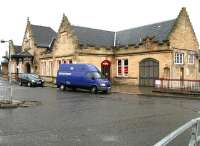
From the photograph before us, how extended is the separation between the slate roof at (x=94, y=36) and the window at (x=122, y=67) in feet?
10.6

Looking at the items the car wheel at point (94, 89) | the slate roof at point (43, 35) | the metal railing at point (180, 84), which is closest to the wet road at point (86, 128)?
the metal railing at point (180, 84)

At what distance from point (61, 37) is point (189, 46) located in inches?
687

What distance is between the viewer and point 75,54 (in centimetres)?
4384

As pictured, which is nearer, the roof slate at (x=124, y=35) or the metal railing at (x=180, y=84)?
the metal railing at (x=180, y=84)

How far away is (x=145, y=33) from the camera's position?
4397cm

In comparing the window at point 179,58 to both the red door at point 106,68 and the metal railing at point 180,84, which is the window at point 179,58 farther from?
the red door at point 106,68

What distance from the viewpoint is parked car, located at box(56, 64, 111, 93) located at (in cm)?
3147

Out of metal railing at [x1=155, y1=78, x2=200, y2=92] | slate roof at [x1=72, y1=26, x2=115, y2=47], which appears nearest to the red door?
slate roof at [x1=72, y1=26, x2=115, y2=47]

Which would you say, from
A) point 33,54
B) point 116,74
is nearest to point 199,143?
point 116,74

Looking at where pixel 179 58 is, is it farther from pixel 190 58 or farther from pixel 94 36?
pixel 94 36

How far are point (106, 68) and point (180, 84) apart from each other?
57.1 feet

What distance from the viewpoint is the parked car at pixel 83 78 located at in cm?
3147

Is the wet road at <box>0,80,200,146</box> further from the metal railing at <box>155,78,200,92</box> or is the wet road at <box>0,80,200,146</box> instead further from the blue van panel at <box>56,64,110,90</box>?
the blue van panel at <box>56,64,110,90</box>

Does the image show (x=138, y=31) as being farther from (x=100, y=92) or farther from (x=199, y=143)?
(x=199, y=143)
